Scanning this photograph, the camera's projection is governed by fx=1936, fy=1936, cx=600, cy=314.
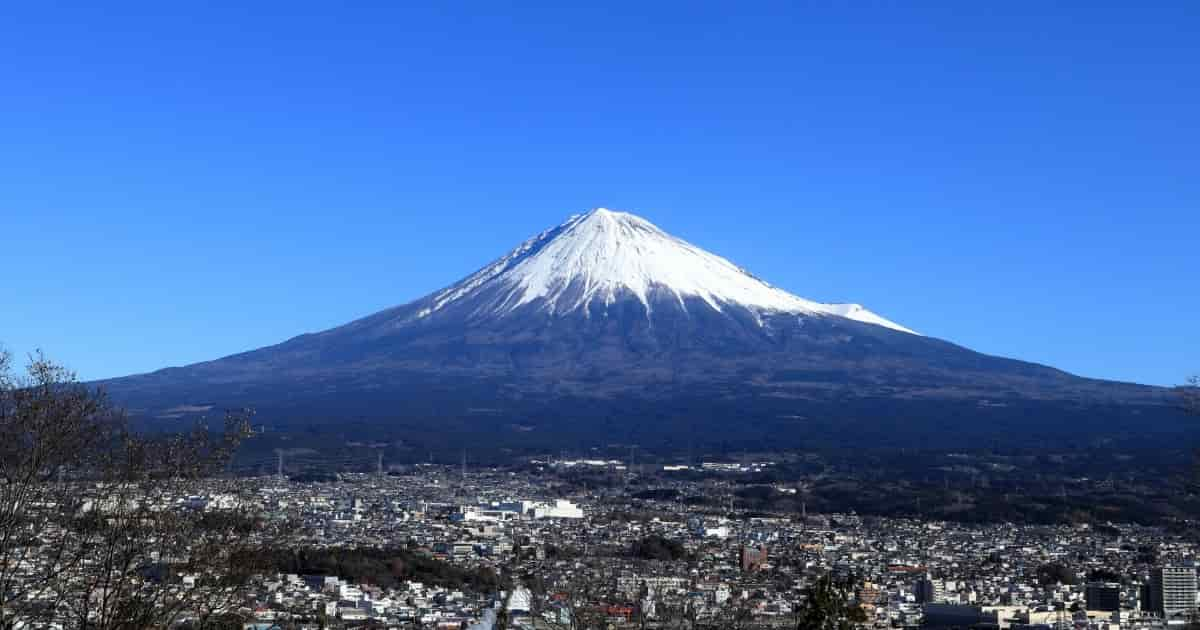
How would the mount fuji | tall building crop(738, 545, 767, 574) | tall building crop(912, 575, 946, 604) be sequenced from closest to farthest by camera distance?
tall building crop(912, 575, 946, 604)
tall building crop(738, 545, 767, 574)
the mount fuji

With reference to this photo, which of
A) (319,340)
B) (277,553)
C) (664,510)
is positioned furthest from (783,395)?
(277,553)

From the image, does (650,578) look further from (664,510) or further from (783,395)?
(783,395)

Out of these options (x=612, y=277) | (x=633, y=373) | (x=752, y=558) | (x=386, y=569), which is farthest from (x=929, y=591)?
(x=612, y=277)

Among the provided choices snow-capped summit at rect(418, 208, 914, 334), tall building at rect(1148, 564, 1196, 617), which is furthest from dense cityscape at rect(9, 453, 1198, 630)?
snow-capped summit at rect(418, 208, 914, 334)

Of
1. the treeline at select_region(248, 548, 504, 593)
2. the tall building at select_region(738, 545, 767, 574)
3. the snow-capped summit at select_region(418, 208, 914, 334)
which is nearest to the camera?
the treeline at select_region(248, 548, 504, 593)

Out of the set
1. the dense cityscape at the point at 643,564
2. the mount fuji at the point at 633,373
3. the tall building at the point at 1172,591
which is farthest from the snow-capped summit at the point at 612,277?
the tall building at the point at 1172,591

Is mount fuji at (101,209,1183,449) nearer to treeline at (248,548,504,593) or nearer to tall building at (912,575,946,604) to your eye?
treeline at (248,548,504,593)

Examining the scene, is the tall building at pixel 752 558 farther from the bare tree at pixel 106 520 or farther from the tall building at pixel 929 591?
the bare tree at pixel 106 520

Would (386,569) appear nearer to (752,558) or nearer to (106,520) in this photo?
(752,558)
